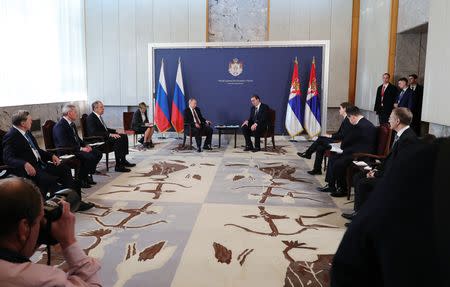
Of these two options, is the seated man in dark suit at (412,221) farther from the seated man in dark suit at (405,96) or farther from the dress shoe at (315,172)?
the seated man in dark suit at (405,96)

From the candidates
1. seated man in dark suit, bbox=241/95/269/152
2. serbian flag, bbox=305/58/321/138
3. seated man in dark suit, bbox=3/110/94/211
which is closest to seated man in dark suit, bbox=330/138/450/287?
seated man in dark suit, bbox=3/110/94/211

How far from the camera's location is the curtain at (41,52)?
27.0 ft

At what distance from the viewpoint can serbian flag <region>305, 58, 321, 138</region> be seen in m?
9.72

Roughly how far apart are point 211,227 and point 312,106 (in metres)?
6.56

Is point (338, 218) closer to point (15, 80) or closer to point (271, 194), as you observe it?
point (271, 194)

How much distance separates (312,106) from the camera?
384 inches

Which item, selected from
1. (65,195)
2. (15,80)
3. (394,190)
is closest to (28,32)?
(15,80)

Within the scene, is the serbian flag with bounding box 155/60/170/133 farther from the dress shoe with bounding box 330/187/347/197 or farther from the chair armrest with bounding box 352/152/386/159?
the chair armrest with bounding box 352/152/386/159

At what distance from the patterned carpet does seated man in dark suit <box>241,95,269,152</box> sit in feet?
6.32

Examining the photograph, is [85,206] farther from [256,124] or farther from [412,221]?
[256,124]

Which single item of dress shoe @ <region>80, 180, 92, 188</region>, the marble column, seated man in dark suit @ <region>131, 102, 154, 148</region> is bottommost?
dress shoe @ <region>80, 180, 92, 188</region>

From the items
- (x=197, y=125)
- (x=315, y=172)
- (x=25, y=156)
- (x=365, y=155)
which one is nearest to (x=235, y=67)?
(x=197, y=125)

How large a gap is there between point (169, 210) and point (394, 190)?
3958 mm

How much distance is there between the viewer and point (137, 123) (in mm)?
8922
